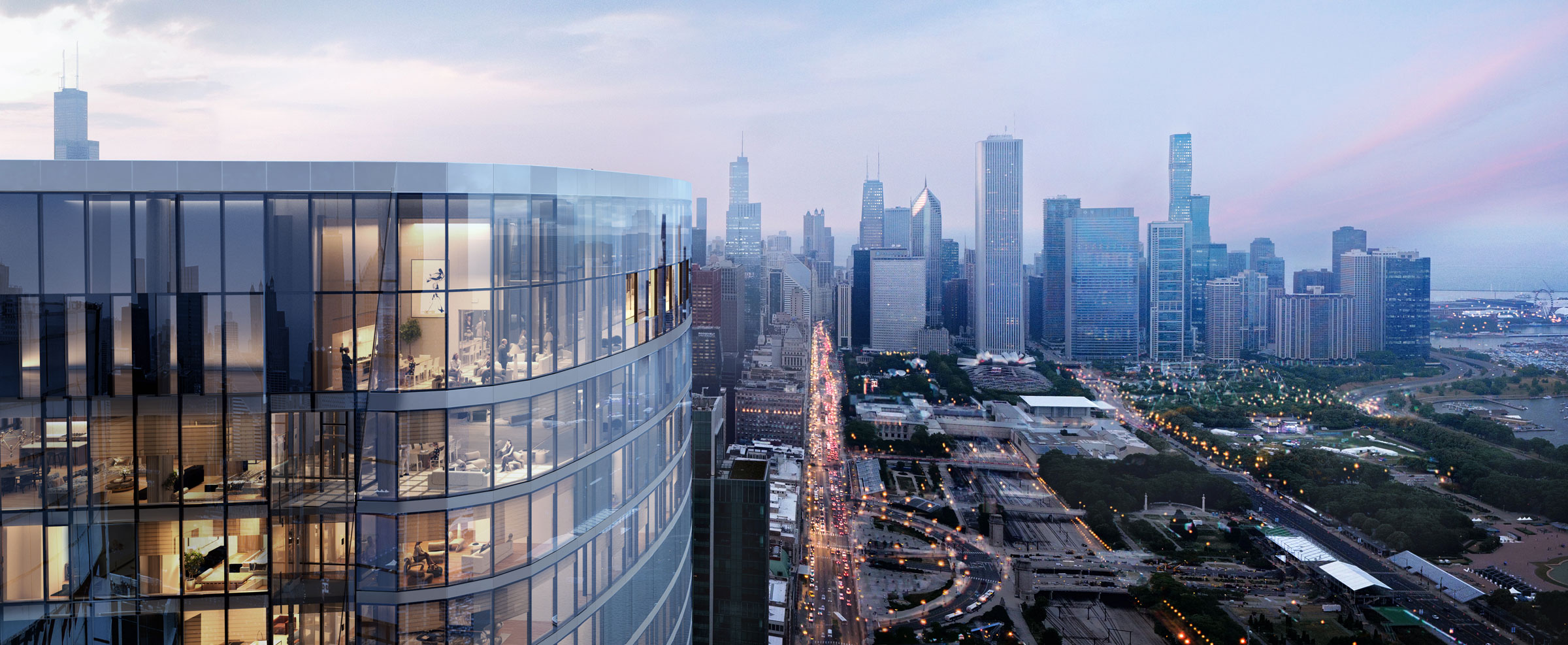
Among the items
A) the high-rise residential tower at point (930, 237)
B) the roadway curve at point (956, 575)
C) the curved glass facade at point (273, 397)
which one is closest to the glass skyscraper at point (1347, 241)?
the high-rise residential tower at point (930, 237)

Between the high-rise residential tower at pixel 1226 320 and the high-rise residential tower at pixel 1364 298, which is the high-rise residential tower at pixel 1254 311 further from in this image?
the high-rise residential tower at pixel 1364 298

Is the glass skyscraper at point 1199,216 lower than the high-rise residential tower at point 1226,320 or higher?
higher

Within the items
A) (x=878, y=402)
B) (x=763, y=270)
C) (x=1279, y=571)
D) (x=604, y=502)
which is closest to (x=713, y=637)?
(x=604, y=502)

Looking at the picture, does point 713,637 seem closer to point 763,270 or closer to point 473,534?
point 473,534

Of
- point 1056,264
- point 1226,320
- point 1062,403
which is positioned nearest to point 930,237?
point 1056,264

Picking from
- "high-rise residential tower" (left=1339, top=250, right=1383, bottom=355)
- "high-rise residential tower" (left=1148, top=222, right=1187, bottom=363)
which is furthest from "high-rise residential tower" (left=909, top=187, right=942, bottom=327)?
"high-rise residential tower" (left=1339, top=250, right=1383, bottom=355)

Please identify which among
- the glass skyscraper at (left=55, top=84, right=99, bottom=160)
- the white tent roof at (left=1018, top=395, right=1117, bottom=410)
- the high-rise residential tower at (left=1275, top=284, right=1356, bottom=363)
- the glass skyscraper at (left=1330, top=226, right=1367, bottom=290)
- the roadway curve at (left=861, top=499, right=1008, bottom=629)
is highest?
the glass skyscraper at (left=1330, top=226, right=1367, bottom=290)

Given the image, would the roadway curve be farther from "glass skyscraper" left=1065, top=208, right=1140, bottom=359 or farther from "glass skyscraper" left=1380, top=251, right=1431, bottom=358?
"glass skyscraper" left=1380, top=251, right=1431, bottom=358
